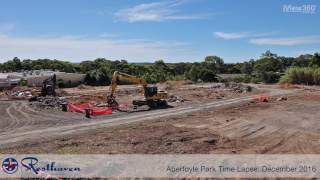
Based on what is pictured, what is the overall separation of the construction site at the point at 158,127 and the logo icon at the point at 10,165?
200cm

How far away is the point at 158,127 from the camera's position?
2766cm

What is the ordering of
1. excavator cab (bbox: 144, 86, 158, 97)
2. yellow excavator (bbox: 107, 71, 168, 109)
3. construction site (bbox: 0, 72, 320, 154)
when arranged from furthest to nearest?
excavator cab (bbox: 144, 86, 158, 97), yellow excavator (bbox: 107, 71, 168, 109), construction site (bbox: 0, 72, 320, 154)

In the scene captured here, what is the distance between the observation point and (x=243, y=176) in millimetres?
16922

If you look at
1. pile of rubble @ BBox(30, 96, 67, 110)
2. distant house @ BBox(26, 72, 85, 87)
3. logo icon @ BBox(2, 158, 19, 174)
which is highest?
distant house @ BBox(26, 72, 85, 87)

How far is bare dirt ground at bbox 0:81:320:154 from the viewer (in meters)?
21.3

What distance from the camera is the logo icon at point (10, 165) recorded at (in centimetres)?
1667

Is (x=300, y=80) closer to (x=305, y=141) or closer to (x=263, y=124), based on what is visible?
(x=263, y=124)

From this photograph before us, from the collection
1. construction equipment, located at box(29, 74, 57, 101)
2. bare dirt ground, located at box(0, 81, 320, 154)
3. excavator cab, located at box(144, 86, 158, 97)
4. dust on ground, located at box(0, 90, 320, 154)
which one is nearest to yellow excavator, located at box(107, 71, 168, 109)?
excavator cab, located at box(144, 86, 158, 97)

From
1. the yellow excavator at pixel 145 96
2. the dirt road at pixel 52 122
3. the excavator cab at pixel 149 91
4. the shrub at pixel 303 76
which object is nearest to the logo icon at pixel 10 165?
the dirt road at pixel 52 122

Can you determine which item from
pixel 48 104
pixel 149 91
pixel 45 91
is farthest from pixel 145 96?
pixel 45 91

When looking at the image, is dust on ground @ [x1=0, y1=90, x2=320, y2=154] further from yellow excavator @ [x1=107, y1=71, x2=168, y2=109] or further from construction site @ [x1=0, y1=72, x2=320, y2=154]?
yellow excavator @ [x1=107, y1=71, x2=168, y2=109]

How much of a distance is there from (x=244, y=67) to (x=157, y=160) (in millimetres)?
141834

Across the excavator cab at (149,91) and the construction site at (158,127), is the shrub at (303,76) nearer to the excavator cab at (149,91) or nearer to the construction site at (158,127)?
the construction site at (158,127)

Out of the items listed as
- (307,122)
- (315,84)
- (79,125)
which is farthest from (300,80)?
(79,125)
